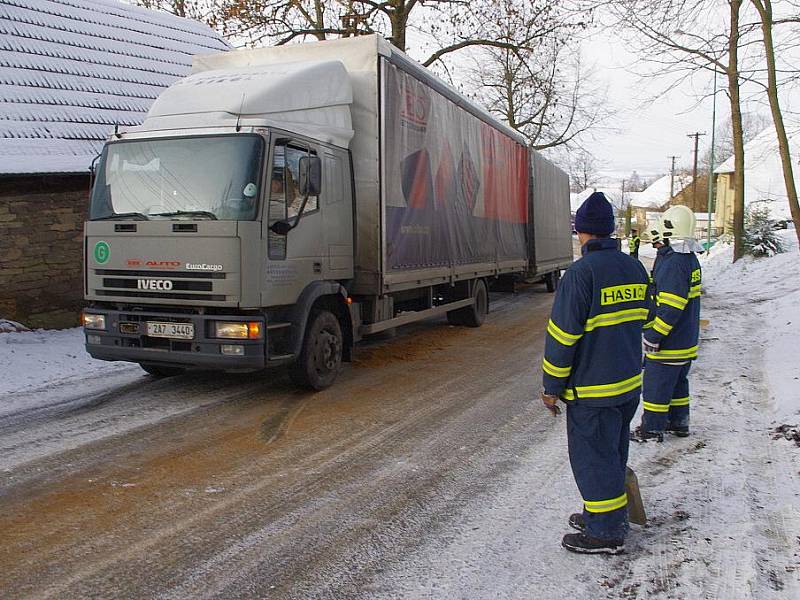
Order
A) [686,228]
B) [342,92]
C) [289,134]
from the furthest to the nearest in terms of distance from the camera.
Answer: [342,92], [289,134], [686,228]

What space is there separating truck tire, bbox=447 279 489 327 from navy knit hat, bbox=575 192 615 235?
8.22 metres

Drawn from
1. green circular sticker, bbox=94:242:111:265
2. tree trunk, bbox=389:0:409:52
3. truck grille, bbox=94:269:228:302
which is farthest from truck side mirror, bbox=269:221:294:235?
tree trunk, bbox=389:0:409:52

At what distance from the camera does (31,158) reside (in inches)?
410

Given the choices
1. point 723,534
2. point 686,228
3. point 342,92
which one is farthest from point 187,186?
point 723,534

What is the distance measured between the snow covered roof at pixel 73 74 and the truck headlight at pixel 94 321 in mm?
4209

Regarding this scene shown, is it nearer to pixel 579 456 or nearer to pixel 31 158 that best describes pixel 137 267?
pixel 579 456

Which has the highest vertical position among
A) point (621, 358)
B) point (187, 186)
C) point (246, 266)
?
point (187, 186)

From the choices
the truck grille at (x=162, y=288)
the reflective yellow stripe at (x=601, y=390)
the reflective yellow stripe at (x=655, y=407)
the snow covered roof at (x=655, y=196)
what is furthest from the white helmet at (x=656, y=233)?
the snow covered roof at (x=655, y=196)

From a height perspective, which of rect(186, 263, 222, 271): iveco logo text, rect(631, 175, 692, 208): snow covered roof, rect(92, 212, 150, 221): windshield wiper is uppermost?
rect(631, 175, 692, 208): snow covered roof

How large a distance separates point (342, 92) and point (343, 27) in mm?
13601

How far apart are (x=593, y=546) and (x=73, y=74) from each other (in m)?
12.7

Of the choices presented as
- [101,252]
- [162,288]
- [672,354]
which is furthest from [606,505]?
[101,252]

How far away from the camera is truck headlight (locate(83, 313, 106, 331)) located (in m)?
6.79

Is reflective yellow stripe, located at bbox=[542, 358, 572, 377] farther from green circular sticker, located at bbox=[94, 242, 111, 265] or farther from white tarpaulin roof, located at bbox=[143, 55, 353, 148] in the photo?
green circular sticker, located at bbox=[94, 242, 111, 265]
